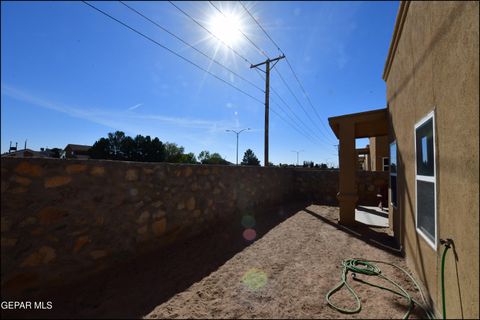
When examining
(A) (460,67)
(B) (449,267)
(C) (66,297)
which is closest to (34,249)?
(C) (66,297)

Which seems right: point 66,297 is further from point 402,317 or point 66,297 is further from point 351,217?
point 351,217

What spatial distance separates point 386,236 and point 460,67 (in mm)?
4889

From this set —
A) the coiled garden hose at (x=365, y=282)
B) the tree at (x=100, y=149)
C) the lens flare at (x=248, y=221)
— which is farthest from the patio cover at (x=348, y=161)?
the tree at (x=100, y=149)

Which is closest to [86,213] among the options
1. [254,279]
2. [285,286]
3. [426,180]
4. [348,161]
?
[254,279]

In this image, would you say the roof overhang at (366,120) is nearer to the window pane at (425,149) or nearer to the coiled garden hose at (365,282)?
the window pane at (425,149)

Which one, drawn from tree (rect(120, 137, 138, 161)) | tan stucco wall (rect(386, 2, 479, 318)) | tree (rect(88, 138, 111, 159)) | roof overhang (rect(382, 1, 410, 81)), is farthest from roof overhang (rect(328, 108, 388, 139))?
Result: tree (rect(88, 138, 111, 159))

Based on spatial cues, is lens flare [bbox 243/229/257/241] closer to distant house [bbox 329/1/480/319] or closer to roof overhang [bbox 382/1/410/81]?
distant house [bbox 329/1/480/319]

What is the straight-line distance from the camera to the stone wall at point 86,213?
7.96 ft

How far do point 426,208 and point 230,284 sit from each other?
2752 millimetres

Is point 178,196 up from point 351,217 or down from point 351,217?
up

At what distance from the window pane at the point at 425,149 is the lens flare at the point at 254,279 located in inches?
100

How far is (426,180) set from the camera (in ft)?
9.43

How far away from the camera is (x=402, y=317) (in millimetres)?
2455

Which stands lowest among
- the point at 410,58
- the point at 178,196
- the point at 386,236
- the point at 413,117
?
the point at 386,236
